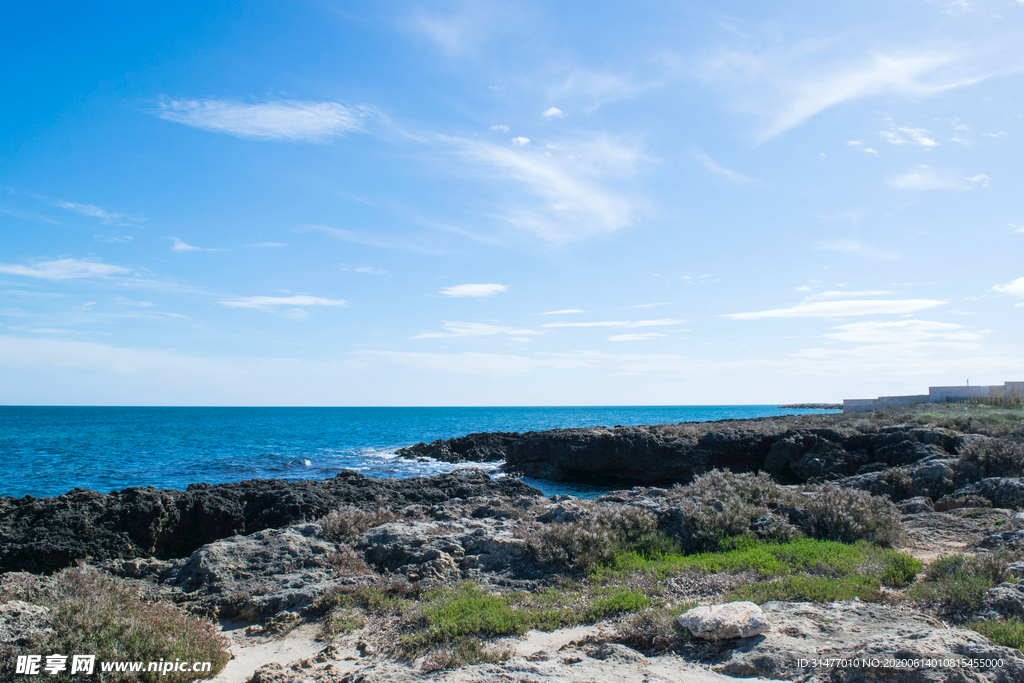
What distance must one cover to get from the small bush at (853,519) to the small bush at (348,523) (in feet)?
24.6

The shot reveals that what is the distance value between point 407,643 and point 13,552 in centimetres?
754

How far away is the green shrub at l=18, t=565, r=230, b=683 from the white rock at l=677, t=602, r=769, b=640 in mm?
4504

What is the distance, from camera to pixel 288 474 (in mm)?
32062

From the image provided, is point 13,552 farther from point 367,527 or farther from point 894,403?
point 894,403

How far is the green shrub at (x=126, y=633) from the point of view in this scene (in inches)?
194

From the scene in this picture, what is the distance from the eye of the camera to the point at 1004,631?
5.18 meters

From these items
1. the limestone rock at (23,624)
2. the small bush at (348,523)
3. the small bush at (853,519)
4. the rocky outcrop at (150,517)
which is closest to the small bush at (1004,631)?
the small bush at (853,519)

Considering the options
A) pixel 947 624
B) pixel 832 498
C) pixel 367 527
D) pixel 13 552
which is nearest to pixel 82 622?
pixel 367 527

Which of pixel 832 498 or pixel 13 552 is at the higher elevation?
pixel 832 498

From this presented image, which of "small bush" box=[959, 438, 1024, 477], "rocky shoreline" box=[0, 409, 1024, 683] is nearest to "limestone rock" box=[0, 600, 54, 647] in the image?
"rocky shoreline" box=[0, 409, 1024, 683]

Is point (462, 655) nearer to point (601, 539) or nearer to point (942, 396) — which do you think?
point (601, 539)

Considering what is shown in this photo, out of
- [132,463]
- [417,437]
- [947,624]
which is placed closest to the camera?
[947,624]

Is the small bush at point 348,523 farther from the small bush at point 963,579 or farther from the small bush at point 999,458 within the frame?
the small bush at point 999,458

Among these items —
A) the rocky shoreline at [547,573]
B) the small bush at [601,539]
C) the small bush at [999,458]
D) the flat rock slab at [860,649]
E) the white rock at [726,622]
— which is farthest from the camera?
the small bush at [999,458]
